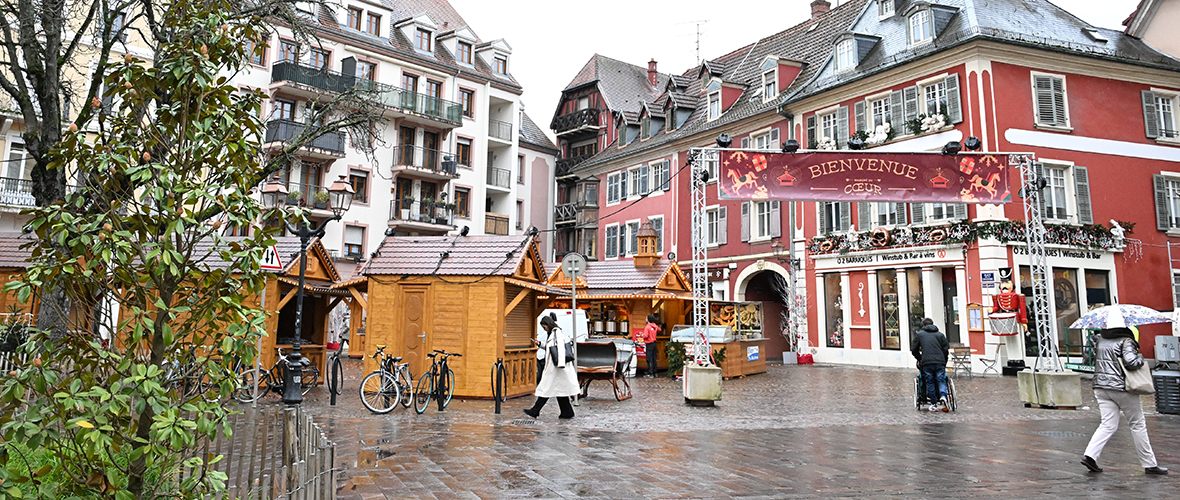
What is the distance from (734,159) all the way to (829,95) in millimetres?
15831

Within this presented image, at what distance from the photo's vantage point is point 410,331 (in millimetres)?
14680

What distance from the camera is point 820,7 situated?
125ft

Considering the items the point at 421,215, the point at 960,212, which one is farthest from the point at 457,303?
the point at 421,215

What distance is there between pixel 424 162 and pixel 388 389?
27.4m

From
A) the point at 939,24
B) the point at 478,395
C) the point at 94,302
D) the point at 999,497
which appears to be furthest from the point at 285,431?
the point at 939,24

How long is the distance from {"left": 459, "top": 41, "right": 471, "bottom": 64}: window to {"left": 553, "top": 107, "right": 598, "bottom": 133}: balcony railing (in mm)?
6998

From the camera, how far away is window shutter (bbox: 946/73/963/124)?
24.9m

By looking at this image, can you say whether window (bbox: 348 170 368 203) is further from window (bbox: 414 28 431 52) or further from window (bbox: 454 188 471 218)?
window (bbox: 414 28 431 52)

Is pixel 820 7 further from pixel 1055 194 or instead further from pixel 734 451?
pixel 734 451

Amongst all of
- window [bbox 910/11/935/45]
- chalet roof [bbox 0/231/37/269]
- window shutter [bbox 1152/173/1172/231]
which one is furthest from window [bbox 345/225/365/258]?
window shutter [bbox 1152/173/1172/231]

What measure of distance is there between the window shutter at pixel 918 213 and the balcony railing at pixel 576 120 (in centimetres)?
2172

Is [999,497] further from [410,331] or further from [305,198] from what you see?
[305,198]

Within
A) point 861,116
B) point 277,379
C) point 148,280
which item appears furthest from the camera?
point 861,116

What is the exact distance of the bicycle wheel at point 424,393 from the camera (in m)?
12.5
